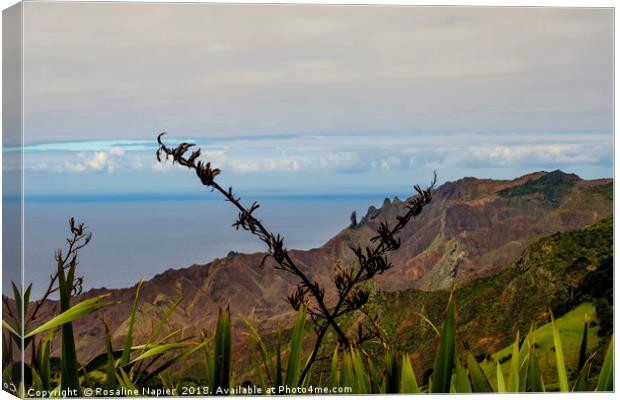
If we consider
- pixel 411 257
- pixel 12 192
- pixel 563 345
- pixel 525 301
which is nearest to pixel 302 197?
pixel 411 257

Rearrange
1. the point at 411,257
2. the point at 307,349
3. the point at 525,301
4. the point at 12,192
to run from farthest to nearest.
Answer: the point at 525,301 < the point at 411,257 < the point at 307,349 < the point at 12,192

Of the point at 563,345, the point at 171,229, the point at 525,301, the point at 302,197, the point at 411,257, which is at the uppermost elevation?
the point at 302,197

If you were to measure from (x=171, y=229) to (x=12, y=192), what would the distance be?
3.60 feet

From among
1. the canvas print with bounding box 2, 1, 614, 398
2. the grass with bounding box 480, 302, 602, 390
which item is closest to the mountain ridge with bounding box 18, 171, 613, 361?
the canvas print with bounding box 2, 1, 614, 398

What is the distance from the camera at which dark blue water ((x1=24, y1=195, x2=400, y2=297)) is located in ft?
24.7

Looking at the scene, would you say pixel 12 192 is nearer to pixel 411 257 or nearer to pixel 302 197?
pixel 302 197

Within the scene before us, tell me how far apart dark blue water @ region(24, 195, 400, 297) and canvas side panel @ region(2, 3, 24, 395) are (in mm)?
212

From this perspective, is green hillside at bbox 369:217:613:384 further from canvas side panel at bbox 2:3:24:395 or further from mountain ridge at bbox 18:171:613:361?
canvas side panel at bbox 2:3:24:395

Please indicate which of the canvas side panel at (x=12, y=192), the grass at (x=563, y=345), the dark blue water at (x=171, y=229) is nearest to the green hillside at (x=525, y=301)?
the grass at (x=563, y=345)

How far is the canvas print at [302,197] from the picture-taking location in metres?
7.47

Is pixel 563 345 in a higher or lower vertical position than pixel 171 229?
lower

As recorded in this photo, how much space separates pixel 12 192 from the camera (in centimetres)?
748

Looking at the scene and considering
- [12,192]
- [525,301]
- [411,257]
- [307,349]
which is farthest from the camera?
[525,301]

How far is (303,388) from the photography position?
7598mm
